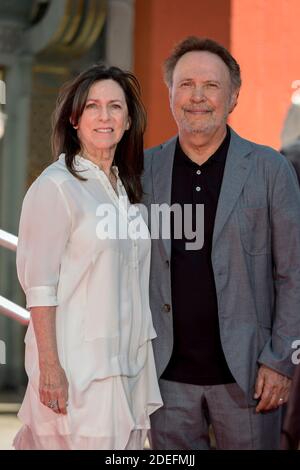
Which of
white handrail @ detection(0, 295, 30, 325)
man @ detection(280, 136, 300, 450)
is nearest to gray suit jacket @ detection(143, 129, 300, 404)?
man @ detection(280, 136, 300, 450)

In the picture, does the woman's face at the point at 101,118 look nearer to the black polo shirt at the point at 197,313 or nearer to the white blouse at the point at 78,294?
the white blouse at the point at 78,294

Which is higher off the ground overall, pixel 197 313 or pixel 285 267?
pixel 285 267

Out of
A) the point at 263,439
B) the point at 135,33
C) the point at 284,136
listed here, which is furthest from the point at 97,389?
the point at 135,33

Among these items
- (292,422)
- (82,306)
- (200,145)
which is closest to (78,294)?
(82,306)

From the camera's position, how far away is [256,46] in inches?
193

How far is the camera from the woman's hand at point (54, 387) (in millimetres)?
2641

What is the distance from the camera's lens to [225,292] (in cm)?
296

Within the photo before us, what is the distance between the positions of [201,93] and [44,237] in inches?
30.4

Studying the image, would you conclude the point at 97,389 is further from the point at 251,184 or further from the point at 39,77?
the point at 39,77

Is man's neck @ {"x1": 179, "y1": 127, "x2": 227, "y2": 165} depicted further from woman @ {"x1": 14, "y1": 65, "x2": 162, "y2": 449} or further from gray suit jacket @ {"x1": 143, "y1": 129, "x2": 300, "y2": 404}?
woman @ {"x1": 14, "y1": 65, "x2": 162, "y2": 449}

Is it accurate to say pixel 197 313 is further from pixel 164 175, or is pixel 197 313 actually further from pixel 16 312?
pixel 16 312

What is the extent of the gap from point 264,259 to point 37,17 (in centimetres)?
402

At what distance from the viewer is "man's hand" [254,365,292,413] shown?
2.97 meters

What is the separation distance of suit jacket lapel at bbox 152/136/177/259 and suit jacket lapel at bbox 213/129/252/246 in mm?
170
